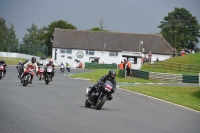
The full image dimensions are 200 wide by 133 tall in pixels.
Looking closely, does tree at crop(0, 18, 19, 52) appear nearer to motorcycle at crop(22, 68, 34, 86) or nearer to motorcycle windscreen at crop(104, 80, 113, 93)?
motorcycle at crop(22, 68, 34, 86)

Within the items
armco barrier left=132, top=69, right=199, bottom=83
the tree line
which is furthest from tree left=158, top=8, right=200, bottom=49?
armco barrier left=132, top=69, right=199, bottom=83

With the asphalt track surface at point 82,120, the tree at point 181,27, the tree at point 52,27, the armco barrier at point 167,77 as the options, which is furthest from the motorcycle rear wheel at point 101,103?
the tree at point 52,27

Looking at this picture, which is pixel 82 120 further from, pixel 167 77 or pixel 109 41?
pixel 109 41

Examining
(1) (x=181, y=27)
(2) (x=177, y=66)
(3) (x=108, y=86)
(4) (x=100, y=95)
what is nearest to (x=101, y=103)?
(4) (x=100, y=95)

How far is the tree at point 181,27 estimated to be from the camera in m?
107

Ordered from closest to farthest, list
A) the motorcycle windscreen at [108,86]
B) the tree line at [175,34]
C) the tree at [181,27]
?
the motorcycle windscreen at [108,86]
the tree line at [175,34]
the tree at [181,27]

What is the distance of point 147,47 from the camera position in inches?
4092

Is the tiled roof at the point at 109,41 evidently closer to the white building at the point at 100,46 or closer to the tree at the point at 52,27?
the white building at the point at 100,46

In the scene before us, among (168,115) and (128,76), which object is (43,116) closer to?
(168,115)

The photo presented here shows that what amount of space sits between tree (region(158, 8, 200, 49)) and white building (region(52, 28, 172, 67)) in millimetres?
6488

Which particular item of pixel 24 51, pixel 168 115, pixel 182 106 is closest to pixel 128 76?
pixel 182 106

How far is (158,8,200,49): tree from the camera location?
106525mm

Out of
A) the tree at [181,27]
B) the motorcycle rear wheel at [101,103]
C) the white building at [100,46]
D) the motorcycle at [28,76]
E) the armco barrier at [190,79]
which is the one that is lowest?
the armco barrier at [190,79]

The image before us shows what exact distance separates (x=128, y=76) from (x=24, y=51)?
177 feet
